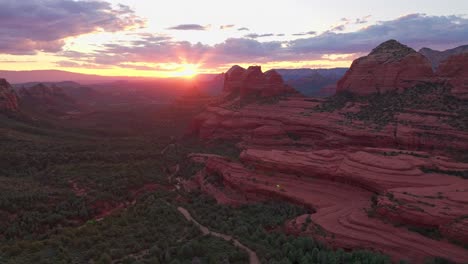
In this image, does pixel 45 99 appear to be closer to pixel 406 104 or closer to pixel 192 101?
pixel 192 101

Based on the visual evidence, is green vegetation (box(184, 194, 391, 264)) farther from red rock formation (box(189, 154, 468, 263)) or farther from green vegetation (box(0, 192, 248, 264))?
green vegetation (box(0, 192, 248, 264))

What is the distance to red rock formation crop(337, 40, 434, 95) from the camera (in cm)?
5622

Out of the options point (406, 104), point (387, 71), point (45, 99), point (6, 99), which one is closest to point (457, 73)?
point (406, 104)

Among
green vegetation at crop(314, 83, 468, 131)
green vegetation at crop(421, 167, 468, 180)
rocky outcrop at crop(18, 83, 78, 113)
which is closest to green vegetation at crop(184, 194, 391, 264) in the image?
green vegetation at crop(421, 167, 468, 180)

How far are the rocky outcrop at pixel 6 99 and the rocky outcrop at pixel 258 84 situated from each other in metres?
58.0

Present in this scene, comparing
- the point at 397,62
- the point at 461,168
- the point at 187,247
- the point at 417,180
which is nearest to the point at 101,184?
the point at 187,247

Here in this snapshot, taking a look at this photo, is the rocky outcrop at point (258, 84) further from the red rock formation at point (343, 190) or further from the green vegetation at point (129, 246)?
the green vegetation at point (129, 246)

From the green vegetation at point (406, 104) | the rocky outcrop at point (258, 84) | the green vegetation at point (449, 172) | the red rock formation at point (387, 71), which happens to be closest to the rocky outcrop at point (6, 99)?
the rocky outcrop at point (258, 84)

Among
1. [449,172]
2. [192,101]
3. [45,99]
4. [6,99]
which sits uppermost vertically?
[6,99]

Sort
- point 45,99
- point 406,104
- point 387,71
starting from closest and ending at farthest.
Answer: point 406,104 < point 387,71 < point 45,99

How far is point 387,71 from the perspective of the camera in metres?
58.5

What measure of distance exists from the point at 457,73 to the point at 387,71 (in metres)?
9.62

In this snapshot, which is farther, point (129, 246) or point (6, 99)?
point (6, 99)

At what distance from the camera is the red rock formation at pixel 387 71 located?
5622cm
